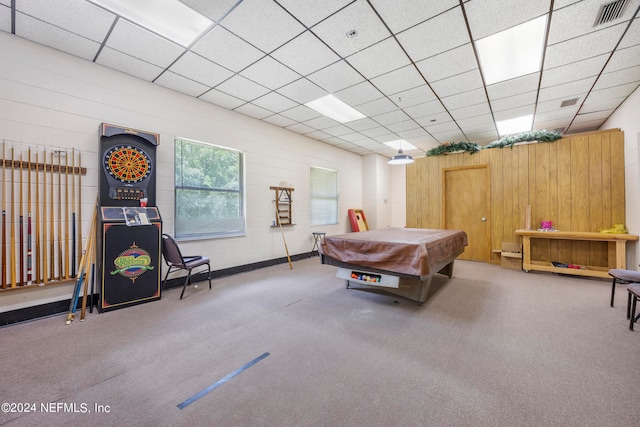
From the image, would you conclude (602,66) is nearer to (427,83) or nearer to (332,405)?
(427,83)

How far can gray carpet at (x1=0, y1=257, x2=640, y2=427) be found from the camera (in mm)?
1540

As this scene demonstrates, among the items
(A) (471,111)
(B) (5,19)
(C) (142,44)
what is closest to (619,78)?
(A) (471,111)

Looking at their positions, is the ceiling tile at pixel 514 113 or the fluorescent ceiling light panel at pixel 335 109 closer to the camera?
the fluorescent ceiling light panel at pixel 335 109

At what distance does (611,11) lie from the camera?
8.17 feet

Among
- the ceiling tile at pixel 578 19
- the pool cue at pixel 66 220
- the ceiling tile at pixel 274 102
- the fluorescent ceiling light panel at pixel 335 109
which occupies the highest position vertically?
the fluorescent ceiling light panel at pixel 335 109

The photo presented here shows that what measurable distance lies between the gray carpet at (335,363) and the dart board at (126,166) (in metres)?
1.43

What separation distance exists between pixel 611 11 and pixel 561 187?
11.6ft

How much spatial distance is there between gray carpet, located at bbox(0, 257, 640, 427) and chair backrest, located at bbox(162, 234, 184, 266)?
1.82 feet

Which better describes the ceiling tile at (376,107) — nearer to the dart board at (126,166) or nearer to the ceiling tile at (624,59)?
the ceiling tile at (624,59)

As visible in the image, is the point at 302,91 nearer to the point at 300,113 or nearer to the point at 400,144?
the point at 300,113

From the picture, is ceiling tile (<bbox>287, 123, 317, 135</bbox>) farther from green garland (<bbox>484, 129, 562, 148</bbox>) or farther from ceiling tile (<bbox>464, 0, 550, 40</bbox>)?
green garland (<bbox>484, 129, 562, 148</bbox>)

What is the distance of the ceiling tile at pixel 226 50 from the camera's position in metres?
2.88

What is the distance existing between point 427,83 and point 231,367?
14.4 ft

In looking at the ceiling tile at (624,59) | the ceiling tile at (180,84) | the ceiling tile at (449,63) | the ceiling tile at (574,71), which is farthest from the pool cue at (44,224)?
the ceiling tile at (624,59)
